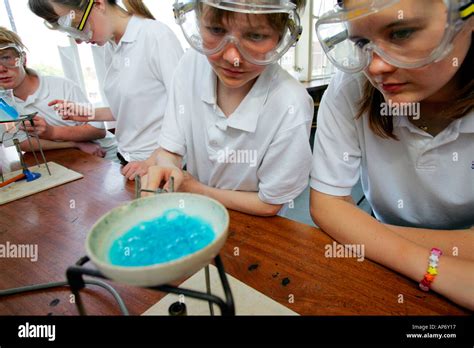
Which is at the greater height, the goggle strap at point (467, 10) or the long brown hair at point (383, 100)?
the goggle strap at point (467, 10)

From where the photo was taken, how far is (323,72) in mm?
4941

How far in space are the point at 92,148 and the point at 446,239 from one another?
76.9 inches

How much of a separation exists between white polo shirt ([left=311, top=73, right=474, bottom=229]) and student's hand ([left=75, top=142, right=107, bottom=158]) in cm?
153

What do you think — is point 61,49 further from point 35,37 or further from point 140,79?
point 140,79

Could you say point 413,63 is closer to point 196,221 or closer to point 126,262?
point 196,221

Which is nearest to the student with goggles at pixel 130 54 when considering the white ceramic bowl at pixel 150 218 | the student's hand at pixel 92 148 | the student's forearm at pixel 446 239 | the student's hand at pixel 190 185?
the student's hand at pixel 92 148

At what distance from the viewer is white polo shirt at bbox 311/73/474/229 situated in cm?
86

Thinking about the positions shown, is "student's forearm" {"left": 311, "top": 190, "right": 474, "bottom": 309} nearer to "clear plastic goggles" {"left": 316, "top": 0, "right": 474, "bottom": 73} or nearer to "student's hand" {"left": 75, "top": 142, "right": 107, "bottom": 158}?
"clear plastic goggles" {"left": 316, "top": 0, "right": 474, "bottom": 73}

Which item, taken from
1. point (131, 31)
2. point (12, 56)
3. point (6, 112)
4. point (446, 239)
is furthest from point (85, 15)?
point (446, 239)

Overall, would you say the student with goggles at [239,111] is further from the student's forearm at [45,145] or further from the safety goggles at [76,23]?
the student's forearm at [45,145]

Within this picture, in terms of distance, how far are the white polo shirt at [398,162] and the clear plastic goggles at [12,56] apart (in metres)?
1.84

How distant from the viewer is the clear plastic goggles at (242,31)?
0.78 meters

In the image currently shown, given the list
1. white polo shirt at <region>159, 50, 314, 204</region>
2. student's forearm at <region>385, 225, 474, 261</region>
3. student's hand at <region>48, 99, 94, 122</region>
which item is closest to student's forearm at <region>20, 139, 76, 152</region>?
student's hand at <region>48, 99, 94, 122</region>

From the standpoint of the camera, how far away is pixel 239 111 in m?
0.99
